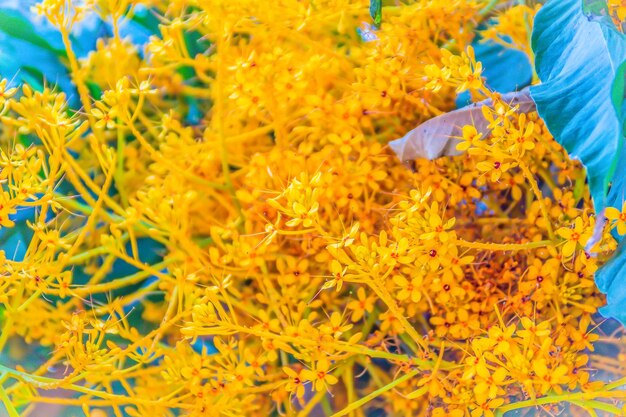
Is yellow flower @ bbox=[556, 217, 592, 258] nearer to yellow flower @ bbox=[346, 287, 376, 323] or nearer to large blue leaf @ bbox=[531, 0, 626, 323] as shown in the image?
large blue leaf @ bbox=[531, 0, 626, 323]

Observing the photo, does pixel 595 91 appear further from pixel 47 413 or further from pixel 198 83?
pixel 47 413

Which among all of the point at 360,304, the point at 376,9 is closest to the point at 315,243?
the point at 360,304

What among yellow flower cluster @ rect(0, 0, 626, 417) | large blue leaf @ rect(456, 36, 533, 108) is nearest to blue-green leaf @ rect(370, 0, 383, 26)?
yellow flower cluster @ rect(0, 0, 626, 417)

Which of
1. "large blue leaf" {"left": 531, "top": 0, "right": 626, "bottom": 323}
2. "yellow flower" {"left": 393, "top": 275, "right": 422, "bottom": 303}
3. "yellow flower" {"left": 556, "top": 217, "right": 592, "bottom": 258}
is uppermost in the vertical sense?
"large blue leaf" {"left": 531, "top": 0, "right": 626, "bottom": 323}

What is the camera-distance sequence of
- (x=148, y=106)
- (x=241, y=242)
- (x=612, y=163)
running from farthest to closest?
1. (x=148, y=106)
2. (x=241, y=242)
3. (x=612, y=163)

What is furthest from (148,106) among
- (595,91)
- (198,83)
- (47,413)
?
(595,91)

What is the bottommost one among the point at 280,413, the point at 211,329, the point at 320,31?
the point at 280,413

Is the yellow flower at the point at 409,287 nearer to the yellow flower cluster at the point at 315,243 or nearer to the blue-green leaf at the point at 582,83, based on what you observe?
the yellow flower cluster at the point at 315,243
